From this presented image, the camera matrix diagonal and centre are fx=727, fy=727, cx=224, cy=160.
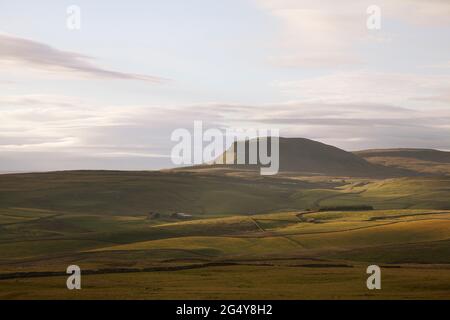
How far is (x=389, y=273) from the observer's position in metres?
88.8

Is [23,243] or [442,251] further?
[23,243]

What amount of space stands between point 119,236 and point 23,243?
19.5 m

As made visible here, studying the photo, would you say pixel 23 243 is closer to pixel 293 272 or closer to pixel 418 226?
pixel 293 272

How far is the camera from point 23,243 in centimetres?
13212

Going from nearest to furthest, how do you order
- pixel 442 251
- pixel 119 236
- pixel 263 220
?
pixel 442 251, pixel 119 236, pixel 263 220

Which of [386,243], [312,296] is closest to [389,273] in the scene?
[312,296]
